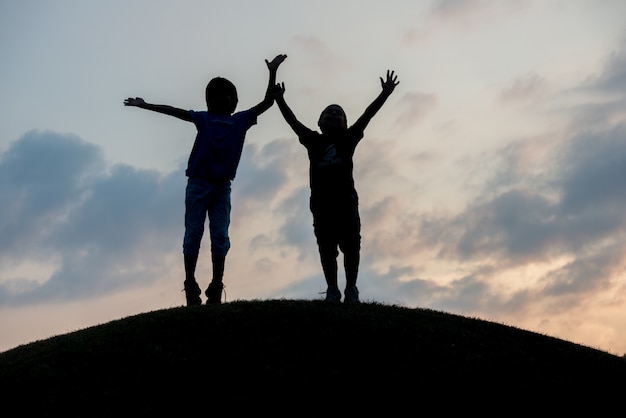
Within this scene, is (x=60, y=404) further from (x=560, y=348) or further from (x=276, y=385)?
(x=560, y=348)

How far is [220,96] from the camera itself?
14.0 m

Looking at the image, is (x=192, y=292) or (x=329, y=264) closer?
(x=329, y=264)

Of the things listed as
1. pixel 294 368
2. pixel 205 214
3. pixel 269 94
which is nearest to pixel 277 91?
pixel 269 94

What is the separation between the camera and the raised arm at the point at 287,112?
13.9 m

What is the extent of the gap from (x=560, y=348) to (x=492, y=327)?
48.0 inches

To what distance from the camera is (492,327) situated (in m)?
14.8

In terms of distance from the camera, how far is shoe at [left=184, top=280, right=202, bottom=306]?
14055 millimetres

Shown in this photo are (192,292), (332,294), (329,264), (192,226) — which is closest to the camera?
(192,226)

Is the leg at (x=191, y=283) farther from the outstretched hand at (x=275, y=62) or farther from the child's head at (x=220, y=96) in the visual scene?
the outstretched hand at (x=275, y=62)

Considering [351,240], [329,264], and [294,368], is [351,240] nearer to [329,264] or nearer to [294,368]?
[329,264]

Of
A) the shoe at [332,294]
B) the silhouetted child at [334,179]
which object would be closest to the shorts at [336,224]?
the silhouetted child at [334,179]

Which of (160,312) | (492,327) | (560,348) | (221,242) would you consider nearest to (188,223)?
(221,242)

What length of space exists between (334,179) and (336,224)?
2.53ft

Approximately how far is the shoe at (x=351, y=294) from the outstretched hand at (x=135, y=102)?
15.8 feet
